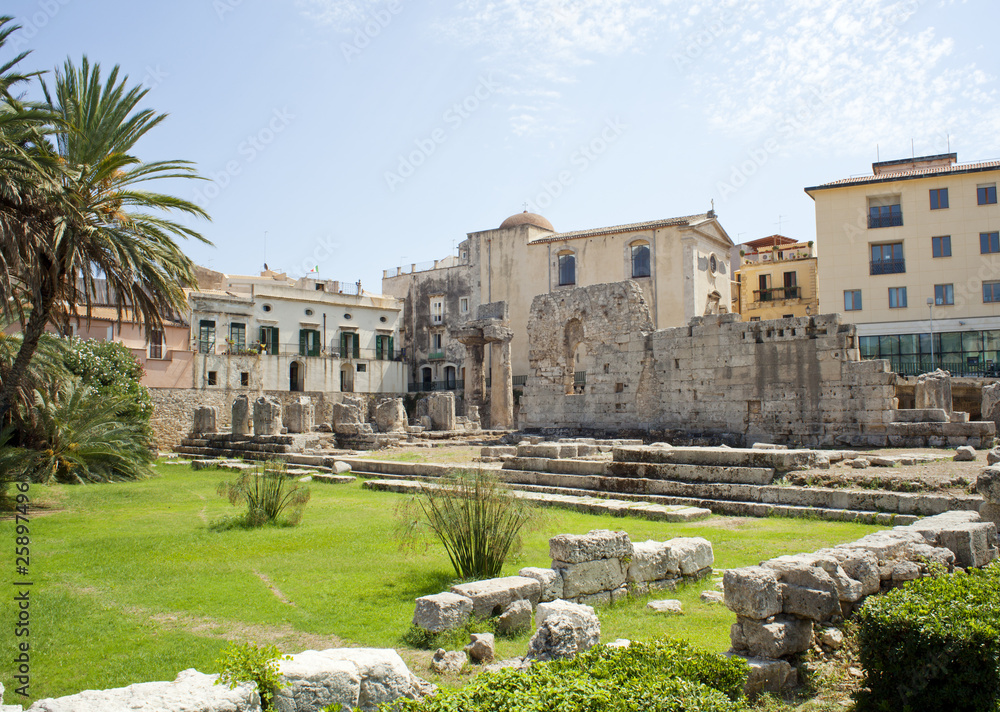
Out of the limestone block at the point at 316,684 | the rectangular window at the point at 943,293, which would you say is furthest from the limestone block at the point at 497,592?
the rectangular window at the point at 943,293

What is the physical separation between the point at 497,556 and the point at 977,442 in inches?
451

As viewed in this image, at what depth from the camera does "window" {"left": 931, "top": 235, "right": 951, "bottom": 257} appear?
3052cm

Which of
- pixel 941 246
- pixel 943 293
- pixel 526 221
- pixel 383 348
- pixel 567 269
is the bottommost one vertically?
pixel 383 348

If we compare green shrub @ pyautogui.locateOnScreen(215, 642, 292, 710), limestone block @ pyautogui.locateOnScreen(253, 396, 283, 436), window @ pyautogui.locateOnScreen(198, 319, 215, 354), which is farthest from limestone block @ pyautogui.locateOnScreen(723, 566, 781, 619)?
window @ pyautogui.locateOnScreen(198, 319, 215, 354)

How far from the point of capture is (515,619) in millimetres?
5332

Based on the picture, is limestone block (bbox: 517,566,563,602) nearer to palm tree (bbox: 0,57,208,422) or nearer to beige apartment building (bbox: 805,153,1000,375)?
palm tree (bbox: 0,57,208,422)

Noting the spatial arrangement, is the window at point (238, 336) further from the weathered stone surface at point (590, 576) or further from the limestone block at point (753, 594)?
the limestone block at point (753, 594)

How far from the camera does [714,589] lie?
21.0ft

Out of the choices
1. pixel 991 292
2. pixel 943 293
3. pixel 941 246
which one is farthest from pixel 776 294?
pixel 991 292

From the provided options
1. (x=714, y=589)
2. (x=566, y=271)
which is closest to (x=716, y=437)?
(x=714, y=589)

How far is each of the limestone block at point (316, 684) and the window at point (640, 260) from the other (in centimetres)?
3718

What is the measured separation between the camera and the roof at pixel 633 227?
125 feet

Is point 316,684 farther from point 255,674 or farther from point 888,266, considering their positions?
point 888,266

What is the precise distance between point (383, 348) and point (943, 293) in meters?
30.7
